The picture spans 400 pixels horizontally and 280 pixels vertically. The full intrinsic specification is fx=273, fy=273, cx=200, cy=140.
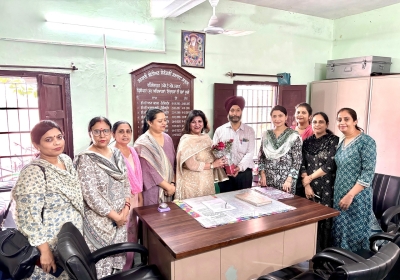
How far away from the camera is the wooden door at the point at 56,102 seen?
2.97m

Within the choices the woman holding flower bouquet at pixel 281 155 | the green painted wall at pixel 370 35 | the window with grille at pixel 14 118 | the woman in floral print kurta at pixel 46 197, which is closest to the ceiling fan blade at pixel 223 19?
the woman holding flower bouquet at pixel 281 155

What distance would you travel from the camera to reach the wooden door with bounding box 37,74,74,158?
9.73 feet

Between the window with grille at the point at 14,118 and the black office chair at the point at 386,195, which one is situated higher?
the window with grille at the point at 14,118

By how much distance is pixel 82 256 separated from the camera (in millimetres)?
1365

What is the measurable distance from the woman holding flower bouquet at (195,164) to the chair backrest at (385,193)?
65.2 inches

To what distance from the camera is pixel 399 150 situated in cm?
384

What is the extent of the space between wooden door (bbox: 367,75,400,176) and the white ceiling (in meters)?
1.20

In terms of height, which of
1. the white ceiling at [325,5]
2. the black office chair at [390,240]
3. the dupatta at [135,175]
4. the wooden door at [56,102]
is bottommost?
the black office chair at [390,240]

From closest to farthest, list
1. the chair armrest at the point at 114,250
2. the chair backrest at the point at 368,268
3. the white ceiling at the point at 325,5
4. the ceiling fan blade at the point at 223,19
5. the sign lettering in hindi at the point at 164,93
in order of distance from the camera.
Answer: the chair backrest at the point at 368,268 → the chair armrest at the point at 114,250 → the ceiling fan blade at the point at 223,19 → the sign lettering in hindi at the point at 164,93 → the white ceiling at the point at 325,5

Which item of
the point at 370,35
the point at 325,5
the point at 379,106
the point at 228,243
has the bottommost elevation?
the point at 228,243

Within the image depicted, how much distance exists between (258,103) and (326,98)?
1.23 meters

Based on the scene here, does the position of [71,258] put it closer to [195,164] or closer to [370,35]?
[195,164]

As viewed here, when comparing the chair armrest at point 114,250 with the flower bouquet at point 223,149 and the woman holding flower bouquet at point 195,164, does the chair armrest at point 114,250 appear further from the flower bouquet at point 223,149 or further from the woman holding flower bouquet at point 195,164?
the flower bouquet at point 223,149

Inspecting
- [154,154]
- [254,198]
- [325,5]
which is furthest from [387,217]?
[325,5]
